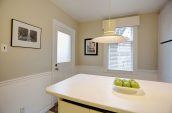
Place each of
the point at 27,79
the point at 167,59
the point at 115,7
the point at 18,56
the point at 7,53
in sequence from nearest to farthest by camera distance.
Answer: the point at 7,53 → the point at 18,56 → the point at 27,79 → the point at 167,59 → the point at 115,7

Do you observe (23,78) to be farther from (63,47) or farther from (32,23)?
(63,47)

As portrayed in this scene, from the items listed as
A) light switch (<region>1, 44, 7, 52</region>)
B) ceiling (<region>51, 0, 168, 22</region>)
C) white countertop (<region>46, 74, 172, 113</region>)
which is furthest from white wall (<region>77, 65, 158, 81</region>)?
light switch (<region>1, 44, 7, 52</region>)

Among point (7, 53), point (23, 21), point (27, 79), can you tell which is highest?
point (23, 21)

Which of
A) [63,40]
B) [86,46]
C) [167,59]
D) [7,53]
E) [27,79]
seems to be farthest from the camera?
[86,46]

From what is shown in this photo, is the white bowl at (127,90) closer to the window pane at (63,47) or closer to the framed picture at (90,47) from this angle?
the window pane at (63,47)

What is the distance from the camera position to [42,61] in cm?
222

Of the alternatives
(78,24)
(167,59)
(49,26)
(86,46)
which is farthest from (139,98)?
(78,24)

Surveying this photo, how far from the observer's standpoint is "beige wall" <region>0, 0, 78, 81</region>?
1.52 metres

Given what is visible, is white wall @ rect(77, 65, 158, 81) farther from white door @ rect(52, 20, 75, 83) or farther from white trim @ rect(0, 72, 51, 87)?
white trim @ rect(0, 72, 51, 87)

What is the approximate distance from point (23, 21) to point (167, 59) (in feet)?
8.70

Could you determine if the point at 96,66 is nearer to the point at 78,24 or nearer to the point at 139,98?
the point at 78,24

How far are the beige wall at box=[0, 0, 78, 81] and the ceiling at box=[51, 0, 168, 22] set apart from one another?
1.10 ft

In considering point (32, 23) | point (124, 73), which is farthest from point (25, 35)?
point (124, 73)

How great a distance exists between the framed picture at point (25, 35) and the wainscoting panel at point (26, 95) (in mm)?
541
